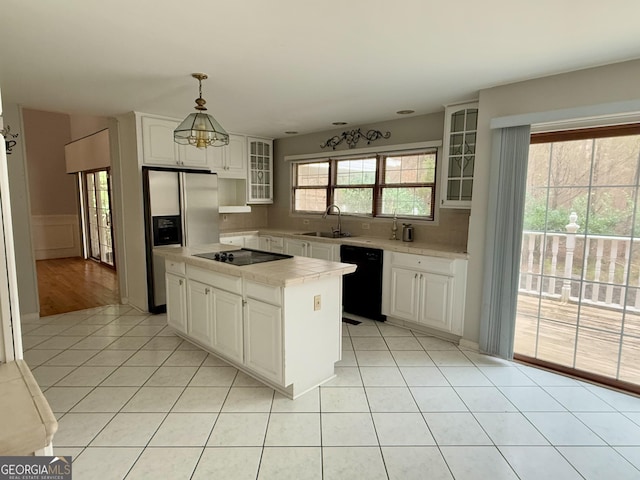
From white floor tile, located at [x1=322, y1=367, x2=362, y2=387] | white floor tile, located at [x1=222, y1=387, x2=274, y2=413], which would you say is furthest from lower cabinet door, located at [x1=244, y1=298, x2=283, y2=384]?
white floor tile, located at [x1=322, y1=367, x2=362, y2=387]

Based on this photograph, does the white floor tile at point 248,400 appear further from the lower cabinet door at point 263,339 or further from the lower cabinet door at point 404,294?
the lower cabinet door at point 404,294

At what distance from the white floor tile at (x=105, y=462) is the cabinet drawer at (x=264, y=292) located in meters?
1.13

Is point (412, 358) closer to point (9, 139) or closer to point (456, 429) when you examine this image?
point (456, 429)

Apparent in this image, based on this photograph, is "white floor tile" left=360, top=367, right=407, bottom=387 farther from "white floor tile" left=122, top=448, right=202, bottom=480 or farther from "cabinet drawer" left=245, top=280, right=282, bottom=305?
"white floor tile" left=122, top=448, right=202, bottom=480

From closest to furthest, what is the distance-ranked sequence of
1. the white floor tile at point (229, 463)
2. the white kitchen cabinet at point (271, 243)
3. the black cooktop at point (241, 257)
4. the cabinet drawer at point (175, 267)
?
the white floor tile at point (229, 463) < the black cooktop at point (241, 257) < the cabinet drawer at point (175, 267) < the white kitchen cabinet at point (271, 243)

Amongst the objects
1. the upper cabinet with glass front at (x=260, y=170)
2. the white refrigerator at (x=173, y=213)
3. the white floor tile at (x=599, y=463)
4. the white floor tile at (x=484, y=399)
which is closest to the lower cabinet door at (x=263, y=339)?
the white floor tile at (x=484, y=399)

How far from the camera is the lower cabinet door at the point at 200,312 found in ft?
10.3

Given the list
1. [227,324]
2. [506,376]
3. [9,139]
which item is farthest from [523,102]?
[9,139]

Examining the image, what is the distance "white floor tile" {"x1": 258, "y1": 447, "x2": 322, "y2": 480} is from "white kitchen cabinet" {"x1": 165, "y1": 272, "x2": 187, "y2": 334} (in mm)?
1753

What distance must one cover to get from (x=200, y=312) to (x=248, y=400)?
38.9 inches

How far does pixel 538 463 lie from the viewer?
201 cm

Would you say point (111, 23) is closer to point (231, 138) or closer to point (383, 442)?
point (383, 442)

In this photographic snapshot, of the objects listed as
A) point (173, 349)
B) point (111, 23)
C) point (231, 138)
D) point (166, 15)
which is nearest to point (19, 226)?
point (173, 349)

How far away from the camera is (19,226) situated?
409 cm
